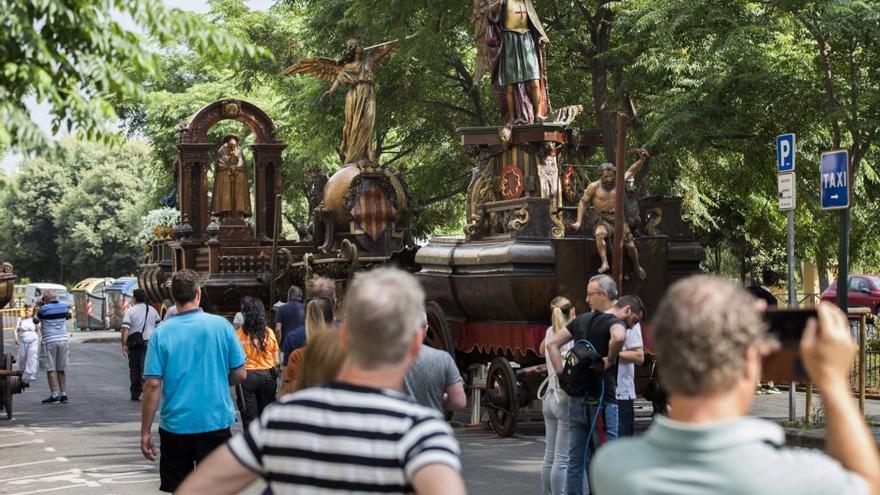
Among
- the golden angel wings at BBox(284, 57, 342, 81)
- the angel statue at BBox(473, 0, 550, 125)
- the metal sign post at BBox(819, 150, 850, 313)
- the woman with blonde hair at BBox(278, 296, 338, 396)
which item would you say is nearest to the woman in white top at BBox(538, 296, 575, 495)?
the woman with blonde hair at BBox(278, 296, 338, 396)

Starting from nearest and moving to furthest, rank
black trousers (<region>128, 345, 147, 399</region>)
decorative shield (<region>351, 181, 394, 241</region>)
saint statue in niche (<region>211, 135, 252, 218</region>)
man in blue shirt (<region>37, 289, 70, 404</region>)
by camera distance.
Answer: man in blue shirt (<region>37, 289, 70, 404</region>)
black trousers (<region>128, 345, 147, 399</region>)
decorative shield (<region>351, 181, 394, 241</region>)
saint statue in niche (<region>211, 135, 252, 218</region>)

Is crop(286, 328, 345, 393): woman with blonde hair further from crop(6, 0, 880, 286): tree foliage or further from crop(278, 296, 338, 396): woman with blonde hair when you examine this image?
crop(278, 296, 338, 396): woman with blonde hair

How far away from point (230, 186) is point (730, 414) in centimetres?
2636

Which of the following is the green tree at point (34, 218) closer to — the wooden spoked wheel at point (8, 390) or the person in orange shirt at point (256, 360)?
the wooden spoked wheel at point (8, 390)

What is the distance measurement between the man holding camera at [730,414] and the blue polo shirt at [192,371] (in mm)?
5428

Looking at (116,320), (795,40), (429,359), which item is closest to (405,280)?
(429,359)

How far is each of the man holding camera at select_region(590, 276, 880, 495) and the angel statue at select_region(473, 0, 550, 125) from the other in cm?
1540

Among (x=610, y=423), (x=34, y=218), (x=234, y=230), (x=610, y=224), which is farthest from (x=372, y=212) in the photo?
(x=34, y=218)

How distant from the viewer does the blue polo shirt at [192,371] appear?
828cm

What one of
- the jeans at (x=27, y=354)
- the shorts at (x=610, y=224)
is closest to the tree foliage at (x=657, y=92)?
the shorts at (x=610, y=224)

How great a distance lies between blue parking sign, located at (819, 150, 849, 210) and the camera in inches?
529

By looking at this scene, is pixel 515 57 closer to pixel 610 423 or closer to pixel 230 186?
pixel 610 423

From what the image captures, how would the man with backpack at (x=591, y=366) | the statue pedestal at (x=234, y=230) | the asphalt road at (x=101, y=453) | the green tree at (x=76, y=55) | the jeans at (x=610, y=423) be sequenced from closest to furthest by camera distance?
the green tree at (x=76, y=55), the man with backpack at (x=591, y=366), the jeans at (x=610, y=423), the asphalt road at (x=101, y=453), the statue pedestal at (x=234, y=230)

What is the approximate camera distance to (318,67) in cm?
2547
